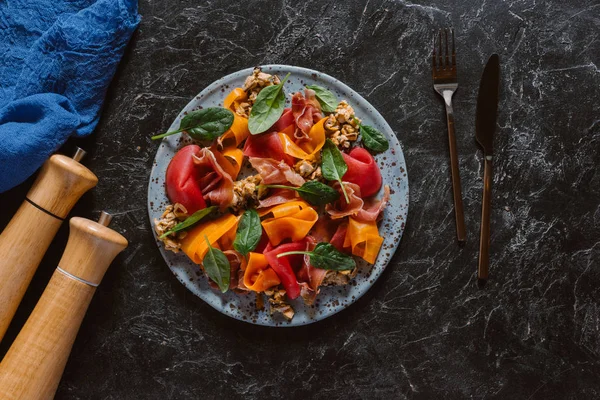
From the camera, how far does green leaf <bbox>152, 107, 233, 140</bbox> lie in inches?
64.9

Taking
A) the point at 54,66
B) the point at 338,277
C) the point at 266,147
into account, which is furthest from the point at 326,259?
the point at 54,66

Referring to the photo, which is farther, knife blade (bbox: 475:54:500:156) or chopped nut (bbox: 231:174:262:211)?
knife blade (bbox: 475:54:500:156)

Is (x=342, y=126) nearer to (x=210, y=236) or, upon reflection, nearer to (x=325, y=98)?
(x=325, y=98)

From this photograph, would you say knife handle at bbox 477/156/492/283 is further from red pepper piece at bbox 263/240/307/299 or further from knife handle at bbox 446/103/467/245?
red pepper piece at bbox 263/240/307/299

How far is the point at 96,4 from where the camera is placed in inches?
68.0

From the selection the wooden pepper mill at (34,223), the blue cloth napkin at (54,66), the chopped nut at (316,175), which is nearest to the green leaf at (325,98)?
the chopped nut at (316,175)

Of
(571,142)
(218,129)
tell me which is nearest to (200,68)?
(218,129)

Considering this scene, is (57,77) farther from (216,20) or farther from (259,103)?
(259,103)

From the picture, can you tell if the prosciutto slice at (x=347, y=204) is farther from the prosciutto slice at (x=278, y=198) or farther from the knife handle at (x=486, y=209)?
the knife handle at (x=486, y=209)

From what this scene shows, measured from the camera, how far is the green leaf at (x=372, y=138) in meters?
1.71

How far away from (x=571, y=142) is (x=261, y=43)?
1.20m

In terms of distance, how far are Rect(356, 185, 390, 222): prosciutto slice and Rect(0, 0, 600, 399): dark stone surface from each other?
0.18m

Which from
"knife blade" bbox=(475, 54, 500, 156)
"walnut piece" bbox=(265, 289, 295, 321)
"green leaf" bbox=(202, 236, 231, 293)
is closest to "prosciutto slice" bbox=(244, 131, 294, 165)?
"green leaf" bbox=(202, 236, 231, 293)

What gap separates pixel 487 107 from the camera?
70.4 inches
